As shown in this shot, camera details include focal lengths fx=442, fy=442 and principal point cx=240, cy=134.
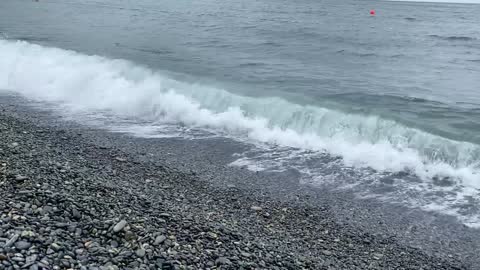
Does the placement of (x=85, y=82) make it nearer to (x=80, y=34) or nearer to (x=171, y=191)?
(x=171, y=191)

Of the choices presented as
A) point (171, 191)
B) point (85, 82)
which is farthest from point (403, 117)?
point (85, 82)

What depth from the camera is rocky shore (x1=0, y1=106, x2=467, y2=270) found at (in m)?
5.55

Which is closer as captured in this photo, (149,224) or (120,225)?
(120,225)

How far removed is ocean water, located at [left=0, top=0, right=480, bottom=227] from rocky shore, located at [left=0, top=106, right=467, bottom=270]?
212 centimetres

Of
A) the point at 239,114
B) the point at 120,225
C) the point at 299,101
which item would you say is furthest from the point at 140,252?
the point at 299,101

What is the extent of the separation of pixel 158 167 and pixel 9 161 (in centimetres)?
327

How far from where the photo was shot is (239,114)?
15.1 meters

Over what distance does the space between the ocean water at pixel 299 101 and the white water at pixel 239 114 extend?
0.15ft

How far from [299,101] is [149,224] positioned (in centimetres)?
1150

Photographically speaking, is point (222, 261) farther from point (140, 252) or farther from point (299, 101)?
point (299, 101)

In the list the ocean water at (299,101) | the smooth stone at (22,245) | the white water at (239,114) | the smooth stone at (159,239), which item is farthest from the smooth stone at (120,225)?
the white water at (239,114)

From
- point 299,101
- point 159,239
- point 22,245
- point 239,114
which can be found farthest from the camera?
point 299,101

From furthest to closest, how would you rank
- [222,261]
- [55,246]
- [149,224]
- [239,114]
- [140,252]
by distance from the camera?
[239,114] → [149,224] → [222,261] → [140,252] → [55,246]

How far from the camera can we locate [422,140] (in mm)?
13328
